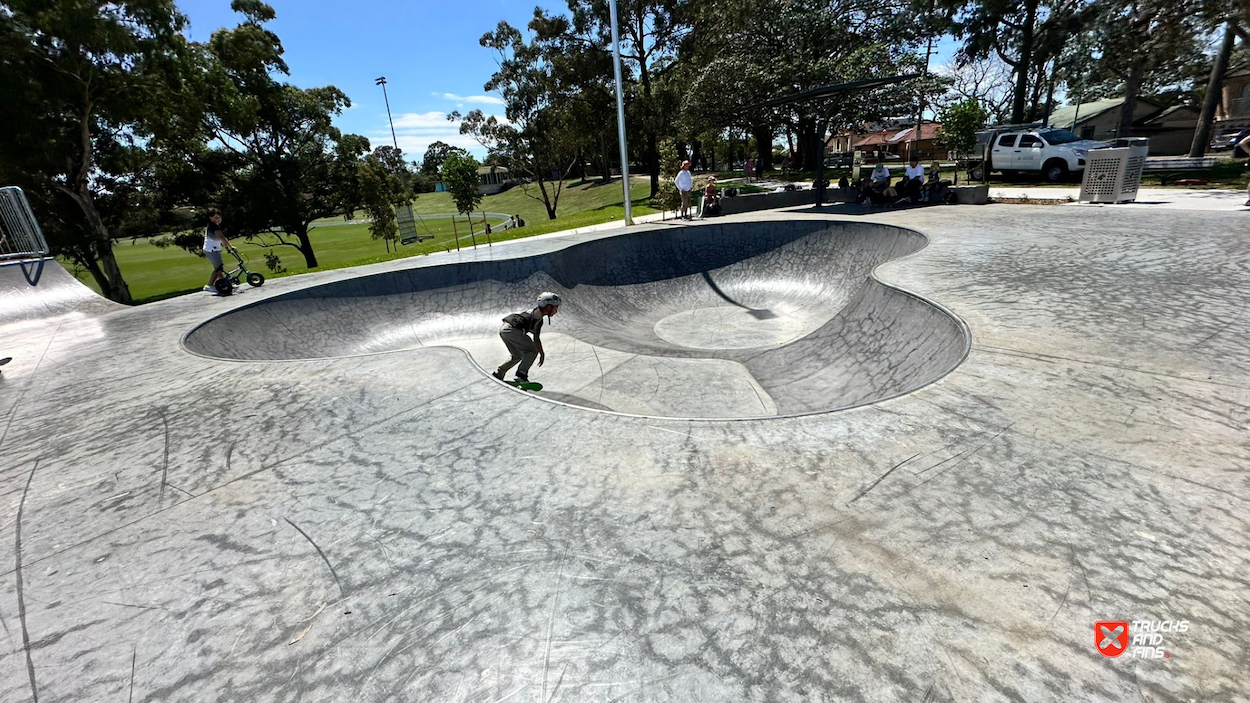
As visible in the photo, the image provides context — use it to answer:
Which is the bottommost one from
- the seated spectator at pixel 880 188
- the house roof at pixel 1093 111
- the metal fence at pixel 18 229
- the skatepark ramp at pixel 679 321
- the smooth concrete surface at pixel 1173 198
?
the skatepark ramp at pixel 679 321

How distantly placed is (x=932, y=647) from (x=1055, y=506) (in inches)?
49.6

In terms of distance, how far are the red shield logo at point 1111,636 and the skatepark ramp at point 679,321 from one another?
2918 millimetres

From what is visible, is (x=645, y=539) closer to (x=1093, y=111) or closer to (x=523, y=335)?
(x=523, y=335)

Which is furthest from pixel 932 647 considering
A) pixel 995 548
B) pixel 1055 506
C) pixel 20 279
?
pixel 20 279

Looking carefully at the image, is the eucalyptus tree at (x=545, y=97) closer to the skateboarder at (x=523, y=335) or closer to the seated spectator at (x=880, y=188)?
the seated spectator at (x=880, y=188)

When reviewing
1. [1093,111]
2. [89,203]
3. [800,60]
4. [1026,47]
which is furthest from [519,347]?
[1093,111]

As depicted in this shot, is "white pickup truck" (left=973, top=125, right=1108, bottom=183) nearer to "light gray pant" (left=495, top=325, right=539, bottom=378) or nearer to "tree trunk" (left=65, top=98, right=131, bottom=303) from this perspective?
"light gray pant" (left=495, top=325, right=539, bottom=378)

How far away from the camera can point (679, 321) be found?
35.1ft

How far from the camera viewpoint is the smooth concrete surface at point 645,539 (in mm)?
1862

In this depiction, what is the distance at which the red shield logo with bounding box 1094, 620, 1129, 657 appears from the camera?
178cm

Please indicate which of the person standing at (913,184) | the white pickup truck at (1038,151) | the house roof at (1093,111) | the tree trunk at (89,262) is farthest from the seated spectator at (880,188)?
the house roof at (1093,111)

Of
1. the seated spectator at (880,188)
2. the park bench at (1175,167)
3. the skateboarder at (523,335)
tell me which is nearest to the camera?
the skateboarder at (523,335)

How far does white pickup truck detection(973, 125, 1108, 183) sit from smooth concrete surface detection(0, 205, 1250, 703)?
19.2 meters

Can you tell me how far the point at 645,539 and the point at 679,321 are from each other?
840 cm
